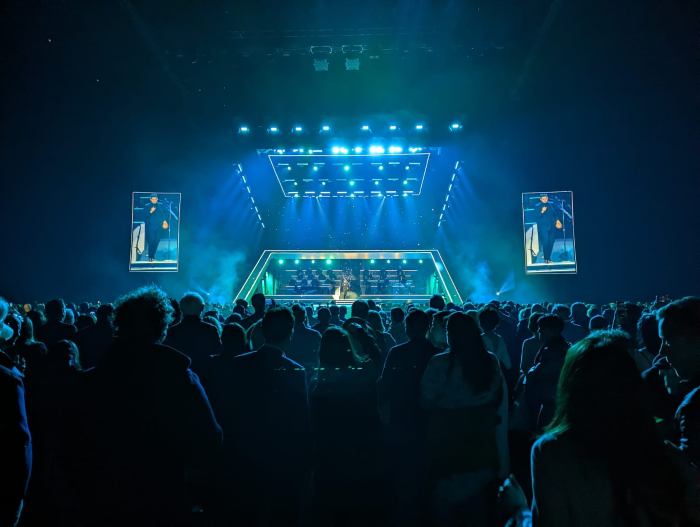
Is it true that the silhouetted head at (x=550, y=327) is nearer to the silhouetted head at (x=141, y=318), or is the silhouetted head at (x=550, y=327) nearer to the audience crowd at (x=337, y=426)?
the audience crowd at (x=337, y=426)

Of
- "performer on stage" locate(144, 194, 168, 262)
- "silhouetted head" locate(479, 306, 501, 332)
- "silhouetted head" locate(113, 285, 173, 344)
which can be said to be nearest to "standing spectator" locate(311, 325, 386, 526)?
"silhouetted head" locate(113, 285, 173, 344)

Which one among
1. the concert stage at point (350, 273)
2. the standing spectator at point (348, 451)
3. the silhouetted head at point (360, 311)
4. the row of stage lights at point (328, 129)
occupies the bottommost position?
the standing spectator at point (348, 451)

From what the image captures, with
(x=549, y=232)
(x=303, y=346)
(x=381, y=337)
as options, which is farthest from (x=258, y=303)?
(x=549, y=232)

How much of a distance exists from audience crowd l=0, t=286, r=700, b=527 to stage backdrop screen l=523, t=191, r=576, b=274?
11.9 m

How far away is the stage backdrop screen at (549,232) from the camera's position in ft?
48.5

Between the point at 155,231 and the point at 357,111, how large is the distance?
887 cm

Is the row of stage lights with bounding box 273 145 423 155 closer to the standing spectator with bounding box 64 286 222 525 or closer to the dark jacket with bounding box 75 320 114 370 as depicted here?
the dark jacket with bounding box 75 320 114 370

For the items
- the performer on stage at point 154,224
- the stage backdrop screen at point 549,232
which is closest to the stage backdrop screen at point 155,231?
the performer on stage at point 154,224

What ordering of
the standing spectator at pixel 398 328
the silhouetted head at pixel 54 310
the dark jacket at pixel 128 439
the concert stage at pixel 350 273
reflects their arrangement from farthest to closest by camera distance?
the concert stage at pixel 350 273 < the standing spectator at pixel 398 328 < the silhouetted head at pixel 54 310 < the dark jacket at pixel 128 439

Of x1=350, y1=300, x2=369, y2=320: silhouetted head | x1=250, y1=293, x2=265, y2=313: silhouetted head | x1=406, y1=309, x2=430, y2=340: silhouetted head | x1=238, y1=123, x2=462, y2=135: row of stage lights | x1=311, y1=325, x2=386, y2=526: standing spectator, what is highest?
x1=238, y1=123, x2=462, y2=135: row of stage lights

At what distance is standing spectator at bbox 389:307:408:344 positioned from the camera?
18.6 feet

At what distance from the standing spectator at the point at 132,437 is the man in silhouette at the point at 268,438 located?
776 mm

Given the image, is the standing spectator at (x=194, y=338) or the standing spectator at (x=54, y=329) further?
the standing spectator at (x=54, y=329)

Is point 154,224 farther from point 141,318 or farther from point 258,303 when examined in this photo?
point 141,318
